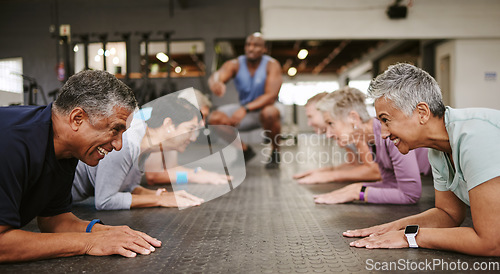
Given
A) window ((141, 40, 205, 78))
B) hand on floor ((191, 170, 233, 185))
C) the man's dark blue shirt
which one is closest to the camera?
the man's dark blue shirt

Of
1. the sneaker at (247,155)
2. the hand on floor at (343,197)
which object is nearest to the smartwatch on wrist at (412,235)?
the hand on floor at (343,197)

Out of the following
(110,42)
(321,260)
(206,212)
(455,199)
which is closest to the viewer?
(321,260)

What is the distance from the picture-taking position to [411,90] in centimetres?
133

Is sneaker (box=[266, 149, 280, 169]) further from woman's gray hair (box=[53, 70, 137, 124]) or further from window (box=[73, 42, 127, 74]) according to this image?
window (box=[73, 42, 127, 74])

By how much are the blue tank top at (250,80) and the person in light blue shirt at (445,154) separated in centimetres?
317

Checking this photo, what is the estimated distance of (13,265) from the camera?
1.36 meters

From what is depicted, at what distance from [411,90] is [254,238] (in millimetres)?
920

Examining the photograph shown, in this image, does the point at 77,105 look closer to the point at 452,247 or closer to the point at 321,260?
the point at 321,260

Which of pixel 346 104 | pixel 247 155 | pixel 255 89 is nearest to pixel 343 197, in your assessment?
pixel 346 104

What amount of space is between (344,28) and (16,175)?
7212 mm

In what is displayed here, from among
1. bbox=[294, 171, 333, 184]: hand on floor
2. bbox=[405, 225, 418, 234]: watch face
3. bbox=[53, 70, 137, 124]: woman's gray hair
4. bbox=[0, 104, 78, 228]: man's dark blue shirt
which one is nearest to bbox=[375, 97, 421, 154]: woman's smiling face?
bbox=[405, 225, 418, 234]: watch face

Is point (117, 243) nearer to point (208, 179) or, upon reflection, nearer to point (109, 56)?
point (208, 179)

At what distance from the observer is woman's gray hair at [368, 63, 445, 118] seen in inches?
52.4


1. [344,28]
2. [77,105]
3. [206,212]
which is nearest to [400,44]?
[344,28]
